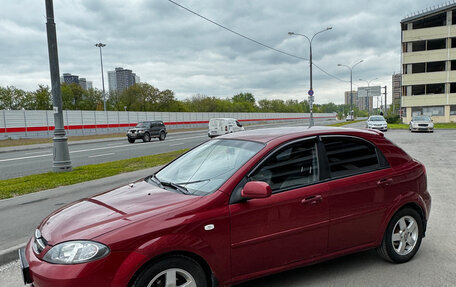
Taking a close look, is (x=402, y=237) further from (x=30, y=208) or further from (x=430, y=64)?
(x=430, y=64)

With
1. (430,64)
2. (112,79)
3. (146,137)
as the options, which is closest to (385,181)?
(146,137)

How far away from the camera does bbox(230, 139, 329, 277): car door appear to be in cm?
275

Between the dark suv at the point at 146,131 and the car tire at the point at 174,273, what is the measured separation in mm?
24796

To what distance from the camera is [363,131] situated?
3.78 meters

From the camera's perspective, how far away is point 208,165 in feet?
10.9

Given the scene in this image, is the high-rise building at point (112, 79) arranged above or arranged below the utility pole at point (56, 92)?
above

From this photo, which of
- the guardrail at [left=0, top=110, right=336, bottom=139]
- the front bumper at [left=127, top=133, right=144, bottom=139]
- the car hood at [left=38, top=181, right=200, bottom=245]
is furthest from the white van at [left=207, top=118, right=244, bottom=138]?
the car hood at [left=38, top=181, right=200, bottom=245]

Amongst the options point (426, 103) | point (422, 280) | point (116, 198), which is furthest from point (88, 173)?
point (426, 103)

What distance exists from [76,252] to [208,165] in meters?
1.47

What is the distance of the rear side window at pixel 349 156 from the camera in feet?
10.9

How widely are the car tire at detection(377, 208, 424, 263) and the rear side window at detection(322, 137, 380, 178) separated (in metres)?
0.66

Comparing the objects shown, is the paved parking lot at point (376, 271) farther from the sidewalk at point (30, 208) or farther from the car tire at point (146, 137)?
the car tire at point (146, 137)

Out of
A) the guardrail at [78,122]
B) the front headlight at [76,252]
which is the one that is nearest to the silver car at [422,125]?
the front headlight at [76,252]

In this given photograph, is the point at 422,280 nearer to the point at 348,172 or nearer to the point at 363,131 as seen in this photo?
the point at 348,172
